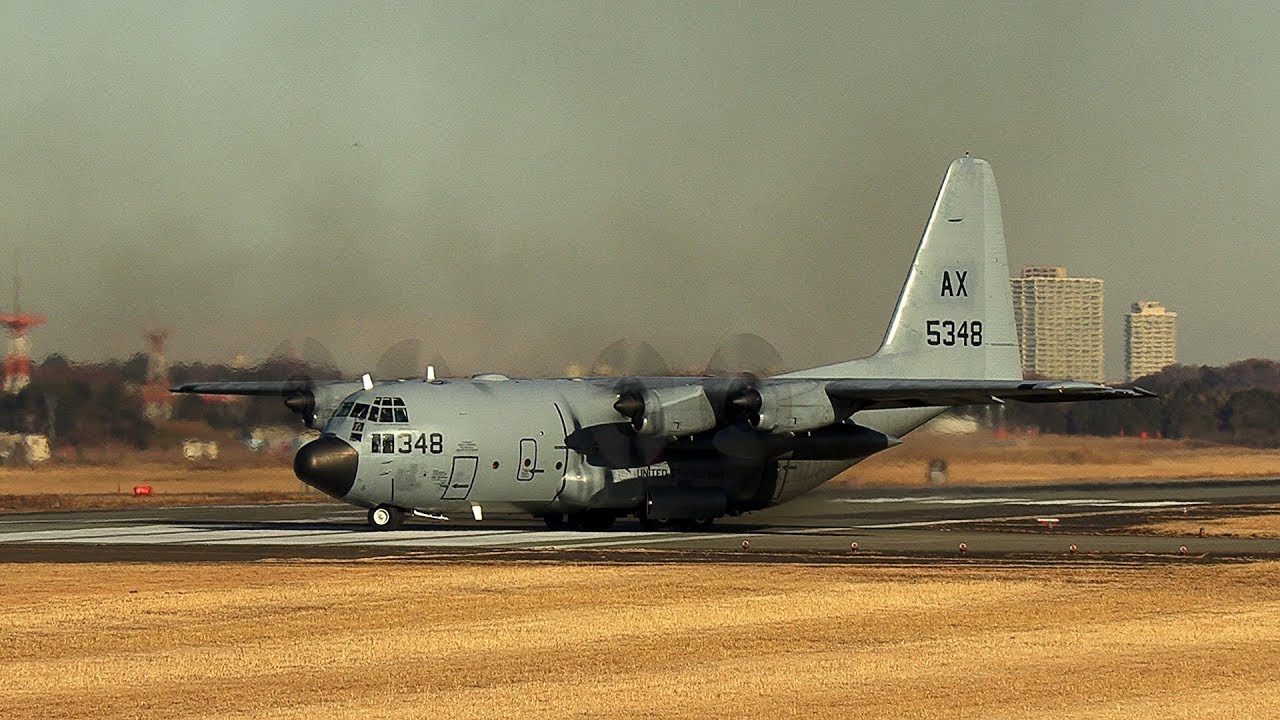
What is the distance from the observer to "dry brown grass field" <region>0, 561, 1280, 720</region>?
50.9ft

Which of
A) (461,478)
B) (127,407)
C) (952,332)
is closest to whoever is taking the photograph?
(461,478)

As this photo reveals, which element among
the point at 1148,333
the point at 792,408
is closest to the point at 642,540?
the point at 792,408

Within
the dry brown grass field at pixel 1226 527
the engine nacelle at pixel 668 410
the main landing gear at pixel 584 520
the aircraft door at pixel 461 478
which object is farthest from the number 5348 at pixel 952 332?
the aircraft door at pixel 461 478

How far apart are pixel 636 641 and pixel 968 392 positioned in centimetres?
1743

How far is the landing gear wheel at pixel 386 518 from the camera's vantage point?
120 ft

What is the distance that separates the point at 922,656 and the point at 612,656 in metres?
3.12

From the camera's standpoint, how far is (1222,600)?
77.5 ft

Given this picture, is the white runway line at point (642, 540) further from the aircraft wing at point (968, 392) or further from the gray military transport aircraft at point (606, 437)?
the aircraft wing at point (968, 392)

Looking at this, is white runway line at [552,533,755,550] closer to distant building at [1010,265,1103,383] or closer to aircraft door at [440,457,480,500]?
aircraft door at [440,457,480,500]

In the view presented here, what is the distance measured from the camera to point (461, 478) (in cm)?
3612

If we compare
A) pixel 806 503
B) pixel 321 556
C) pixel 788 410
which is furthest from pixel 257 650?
pixel 806 503

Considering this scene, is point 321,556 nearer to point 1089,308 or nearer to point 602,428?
point 602,428

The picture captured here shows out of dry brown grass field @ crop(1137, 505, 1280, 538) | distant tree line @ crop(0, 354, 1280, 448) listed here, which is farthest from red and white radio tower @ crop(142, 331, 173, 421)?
dry brown grass field @ crop(1137, 505, 1280, 538)

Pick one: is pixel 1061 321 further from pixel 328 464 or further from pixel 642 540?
pixel 328 464
